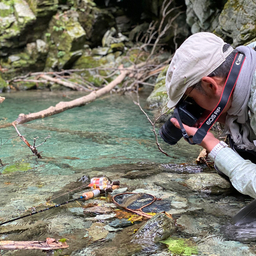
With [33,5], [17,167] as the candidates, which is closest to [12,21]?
[33,5]

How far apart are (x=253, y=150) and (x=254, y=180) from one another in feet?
1.31

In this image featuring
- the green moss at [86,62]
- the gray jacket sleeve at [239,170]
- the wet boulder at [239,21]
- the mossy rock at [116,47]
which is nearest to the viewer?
the gray jacket sleeve at [239,170]

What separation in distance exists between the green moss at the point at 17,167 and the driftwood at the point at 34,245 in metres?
1.67

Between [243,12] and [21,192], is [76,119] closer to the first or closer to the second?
[21,192]

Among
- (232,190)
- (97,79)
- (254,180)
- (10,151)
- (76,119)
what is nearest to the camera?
(254,180)

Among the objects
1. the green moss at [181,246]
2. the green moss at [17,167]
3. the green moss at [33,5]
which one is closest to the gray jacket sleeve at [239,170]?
the green moss at [181,246]

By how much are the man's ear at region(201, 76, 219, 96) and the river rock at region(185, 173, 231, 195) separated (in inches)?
48.2

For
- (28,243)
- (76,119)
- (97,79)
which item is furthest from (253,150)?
(97,79)

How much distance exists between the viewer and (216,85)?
159 centimetres

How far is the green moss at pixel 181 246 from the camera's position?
5.20 ft

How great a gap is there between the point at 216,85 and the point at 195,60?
0.63 ft

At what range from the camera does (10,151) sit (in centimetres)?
399

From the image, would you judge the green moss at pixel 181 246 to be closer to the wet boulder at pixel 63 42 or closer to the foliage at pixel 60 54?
the wet boulder at pixel 63 42

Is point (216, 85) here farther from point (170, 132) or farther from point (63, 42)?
point (63, 42)
